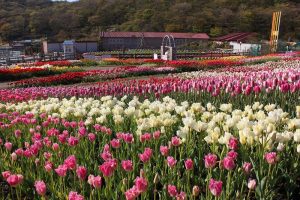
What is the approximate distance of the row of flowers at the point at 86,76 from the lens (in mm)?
16172

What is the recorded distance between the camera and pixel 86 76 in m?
17.9

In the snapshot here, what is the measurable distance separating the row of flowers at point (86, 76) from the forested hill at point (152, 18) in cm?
6234

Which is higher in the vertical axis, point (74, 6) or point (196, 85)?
point (74, 6)

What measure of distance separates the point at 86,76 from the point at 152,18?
250 ft

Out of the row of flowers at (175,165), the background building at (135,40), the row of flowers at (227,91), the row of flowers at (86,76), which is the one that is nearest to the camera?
the row of flowers at (175,165)

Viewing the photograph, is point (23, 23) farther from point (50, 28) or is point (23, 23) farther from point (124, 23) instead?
point (124, 23)

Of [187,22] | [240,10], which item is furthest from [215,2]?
[187,22]

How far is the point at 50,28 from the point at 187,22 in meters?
33.7

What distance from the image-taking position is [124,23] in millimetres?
96812

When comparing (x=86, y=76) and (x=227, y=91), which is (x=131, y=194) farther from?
(x=86, y=76)

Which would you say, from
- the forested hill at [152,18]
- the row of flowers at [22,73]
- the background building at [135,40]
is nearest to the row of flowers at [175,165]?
the row of flowers at [22,73]

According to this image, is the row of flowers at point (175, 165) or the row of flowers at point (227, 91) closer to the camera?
the row of flowers at point (175, 165)

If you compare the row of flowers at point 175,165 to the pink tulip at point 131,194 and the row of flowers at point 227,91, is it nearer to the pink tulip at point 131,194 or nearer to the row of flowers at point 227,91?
the pink tulip at point 131,194

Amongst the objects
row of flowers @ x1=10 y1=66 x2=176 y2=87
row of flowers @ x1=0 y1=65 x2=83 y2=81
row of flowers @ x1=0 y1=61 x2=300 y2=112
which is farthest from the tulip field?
row of flowers @ x1=0 y1=65 x2=83 y2=81
